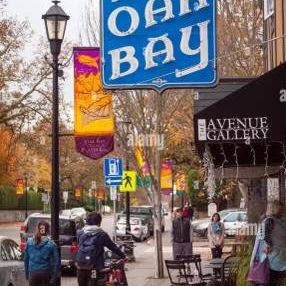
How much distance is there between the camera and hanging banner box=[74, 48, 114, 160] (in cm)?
1480

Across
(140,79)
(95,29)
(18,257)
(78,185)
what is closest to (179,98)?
(95,29)

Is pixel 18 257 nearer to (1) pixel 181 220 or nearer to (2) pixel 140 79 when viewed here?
(1) pixel 181 220

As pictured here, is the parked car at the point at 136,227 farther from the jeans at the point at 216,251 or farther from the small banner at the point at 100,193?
A: the small banner at the point at 100,193

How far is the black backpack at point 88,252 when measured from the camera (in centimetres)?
1116

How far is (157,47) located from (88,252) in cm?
471

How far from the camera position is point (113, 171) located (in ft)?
78.7

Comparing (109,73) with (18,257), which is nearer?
(109,73)

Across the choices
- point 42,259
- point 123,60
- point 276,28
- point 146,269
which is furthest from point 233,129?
point 146,269

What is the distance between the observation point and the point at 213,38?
7.23m

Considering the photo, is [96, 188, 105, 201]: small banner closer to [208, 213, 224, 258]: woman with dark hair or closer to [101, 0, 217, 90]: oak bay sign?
[208, 213, 224, 258]: woman with dark hair

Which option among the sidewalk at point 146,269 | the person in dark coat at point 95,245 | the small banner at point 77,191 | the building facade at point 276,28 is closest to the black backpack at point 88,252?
the person in dark coat at point 95,245

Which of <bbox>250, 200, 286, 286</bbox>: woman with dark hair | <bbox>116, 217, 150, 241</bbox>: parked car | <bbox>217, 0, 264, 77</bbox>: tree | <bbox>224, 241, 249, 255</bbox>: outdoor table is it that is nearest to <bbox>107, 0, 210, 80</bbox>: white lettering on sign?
<bbox>250, 200, 286, 286</bbox>: woman with dark hair

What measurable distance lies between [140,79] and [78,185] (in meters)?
92.2

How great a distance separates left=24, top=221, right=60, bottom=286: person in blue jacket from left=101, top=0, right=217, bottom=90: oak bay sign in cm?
430
